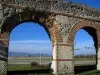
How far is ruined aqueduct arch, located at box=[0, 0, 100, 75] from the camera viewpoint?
13922 mm

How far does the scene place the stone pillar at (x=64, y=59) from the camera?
15.6m

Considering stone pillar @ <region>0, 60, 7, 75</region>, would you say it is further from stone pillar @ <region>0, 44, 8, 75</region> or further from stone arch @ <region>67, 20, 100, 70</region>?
stone arch @ <region>67, 20, 100, 70</region>

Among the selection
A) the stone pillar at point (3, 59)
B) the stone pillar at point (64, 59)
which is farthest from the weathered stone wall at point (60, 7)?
the stone pillar at point (3, 59)

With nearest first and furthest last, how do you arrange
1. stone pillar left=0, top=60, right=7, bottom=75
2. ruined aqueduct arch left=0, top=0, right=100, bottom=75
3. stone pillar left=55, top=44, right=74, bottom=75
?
stone pillar left=0, top=60, right=7, bottom=75, ruined aqueduct arch left=0, top=0, right=100, bottom=75, stone pillar left=55, top=44, right=74, bottom=75

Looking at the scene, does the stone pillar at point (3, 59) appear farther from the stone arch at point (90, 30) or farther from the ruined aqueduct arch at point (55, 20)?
the stone arch at point (90, 30)

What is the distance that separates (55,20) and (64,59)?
8.15 feet

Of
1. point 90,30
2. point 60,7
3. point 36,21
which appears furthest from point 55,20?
point 90,30

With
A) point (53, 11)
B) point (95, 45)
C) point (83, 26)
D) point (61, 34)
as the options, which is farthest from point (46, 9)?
point (95, 45)

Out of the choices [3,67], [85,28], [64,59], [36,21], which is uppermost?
[36,21]

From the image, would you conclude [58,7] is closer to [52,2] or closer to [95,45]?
[52,2]

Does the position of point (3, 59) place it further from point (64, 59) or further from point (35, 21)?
point (64, 59)

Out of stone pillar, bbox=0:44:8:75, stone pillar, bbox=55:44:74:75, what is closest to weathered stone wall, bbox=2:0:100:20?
stone pillar, bbox=55:44:74:75

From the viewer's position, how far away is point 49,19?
1554cm

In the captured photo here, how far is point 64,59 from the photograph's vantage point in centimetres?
1584
